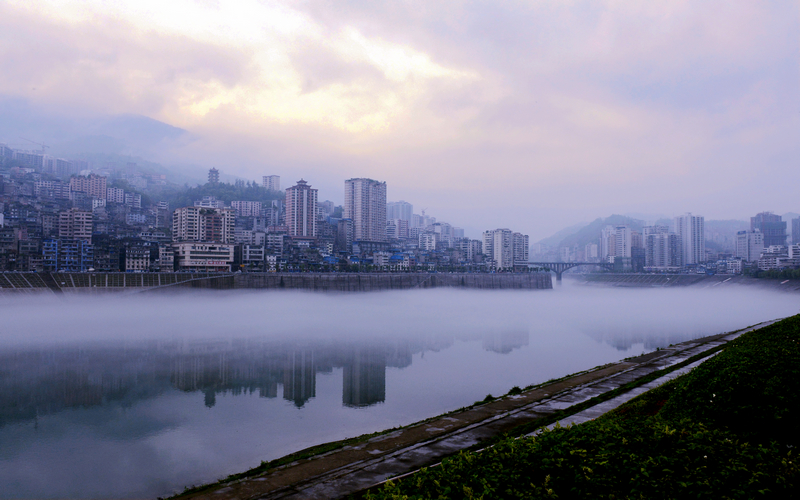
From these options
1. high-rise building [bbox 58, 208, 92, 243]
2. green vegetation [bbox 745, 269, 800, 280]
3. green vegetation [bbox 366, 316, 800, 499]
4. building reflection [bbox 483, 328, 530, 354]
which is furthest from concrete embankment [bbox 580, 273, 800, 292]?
high-rise building [bbox 58, 208, 92, 243]

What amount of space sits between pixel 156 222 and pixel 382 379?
172983mm

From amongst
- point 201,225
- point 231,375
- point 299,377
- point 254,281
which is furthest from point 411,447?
point 201,225

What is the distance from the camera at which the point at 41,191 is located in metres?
166

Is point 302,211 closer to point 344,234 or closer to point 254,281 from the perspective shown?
point 344,234

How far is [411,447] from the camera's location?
40.8 ft

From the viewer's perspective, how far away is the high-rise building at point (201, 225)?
126625 millimetres

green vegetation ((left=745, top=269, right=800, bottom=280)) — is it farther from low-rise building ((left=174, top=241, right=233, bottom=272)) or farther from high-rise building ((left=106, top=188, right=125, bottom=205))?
high-rise building ((left=106, top=188, right=125, bottom=205))

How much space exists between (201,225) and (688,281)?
14601cm

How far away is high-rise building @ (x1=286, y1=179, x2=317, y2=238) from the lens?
6934 inches

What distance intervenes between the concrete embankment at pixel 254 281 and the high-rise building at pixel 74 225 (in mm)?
37694

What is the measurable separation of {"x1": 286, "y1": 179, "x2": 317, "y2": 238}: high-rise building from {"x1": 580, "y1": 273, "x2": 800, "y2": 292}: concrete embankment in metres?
113

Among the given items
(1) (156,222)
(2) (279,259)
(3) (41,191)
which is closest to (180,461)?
(2) (279,259)

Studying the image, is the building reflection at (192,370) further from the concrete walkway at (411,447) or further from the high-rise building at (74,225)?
the high-rise building at (74,225)

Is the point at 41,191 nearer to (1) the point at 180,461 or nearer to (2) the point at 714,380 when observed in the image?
(1) the point at 180,461
